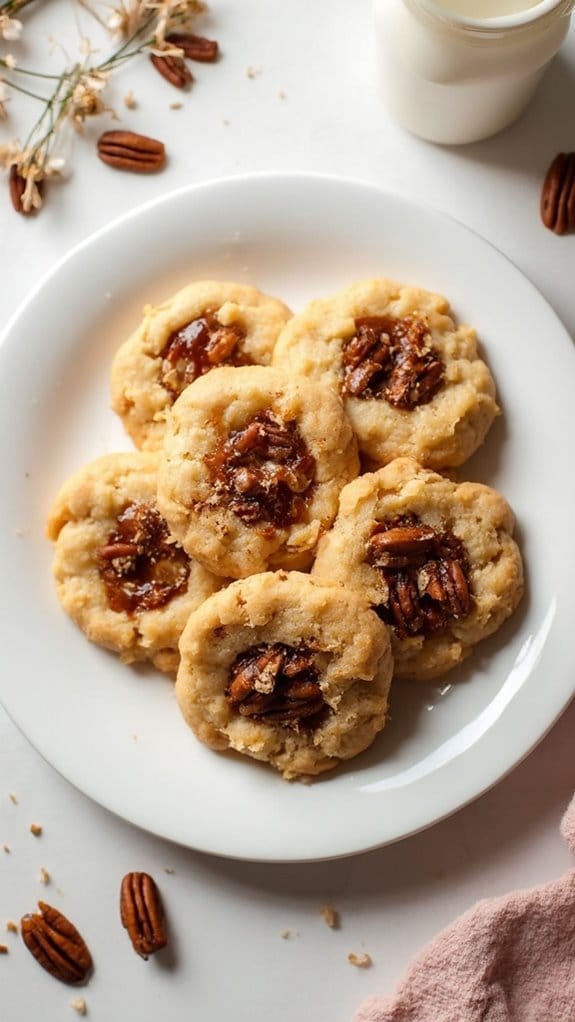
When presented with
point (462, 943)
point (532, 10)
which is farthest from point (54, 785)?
point (532, 10)

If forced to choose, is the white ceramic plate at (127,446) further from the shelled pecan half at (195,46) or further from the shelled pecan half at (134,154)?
the shelled pecan half at (195,46)

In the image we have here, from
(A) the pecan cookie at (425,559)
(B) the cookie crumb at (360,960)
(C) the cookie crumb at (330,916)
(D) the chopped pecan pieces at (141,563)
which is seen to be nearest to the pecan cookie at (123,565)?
(D) the chopped pecan pieces at (141,563)

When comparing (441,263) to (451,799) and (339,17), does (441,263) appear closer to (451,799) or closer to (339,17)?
(339,17)

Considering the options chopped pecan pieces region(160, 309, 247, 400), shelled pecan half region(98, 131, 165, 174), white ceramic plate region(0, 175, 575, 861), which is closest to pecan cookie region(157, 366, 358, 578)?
chopped pecan pieces region(160, 309, 247, 400)

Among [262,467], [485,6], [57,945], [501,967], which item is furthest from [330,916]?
[485,6]

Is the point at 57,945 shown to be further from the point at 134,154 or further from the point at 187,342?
the point at 134,154

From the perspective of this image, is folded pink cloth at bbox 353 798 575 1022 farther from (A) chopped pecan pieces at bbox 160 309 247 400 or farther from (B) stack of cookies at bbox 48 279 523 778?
(A) chopped pecan pieces at bbox 160 309 247 400

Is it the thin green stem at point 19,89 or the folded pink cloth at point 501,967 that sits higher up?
the thin green stem at point 19,89
